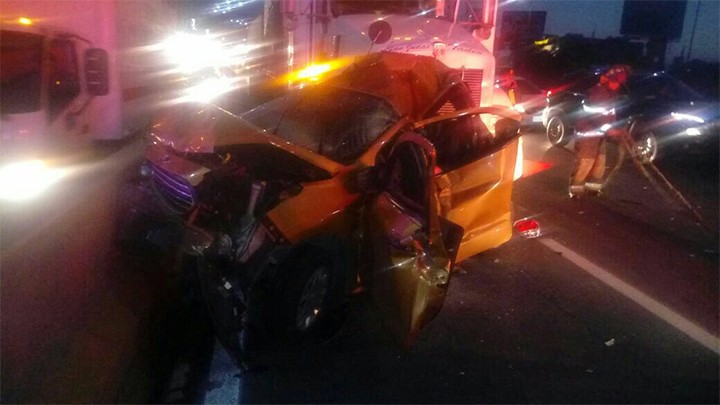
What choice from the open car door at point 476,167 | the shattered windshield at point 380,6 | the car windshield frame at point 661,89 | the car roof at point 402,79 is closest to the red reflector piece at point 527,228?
the open car door at point 476,167

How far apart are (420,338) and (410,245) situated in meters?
0.94

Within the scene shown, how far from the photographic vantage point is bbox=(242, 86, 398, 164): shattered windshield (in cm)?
589

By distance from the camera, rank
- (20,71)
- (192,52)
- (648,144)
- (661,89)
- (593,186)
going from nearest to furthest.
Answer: (20,71) < (593,186) < (648,144) < (661,89) < (192,52)

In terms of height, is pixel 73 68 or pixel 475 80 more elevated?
pixel 73 68

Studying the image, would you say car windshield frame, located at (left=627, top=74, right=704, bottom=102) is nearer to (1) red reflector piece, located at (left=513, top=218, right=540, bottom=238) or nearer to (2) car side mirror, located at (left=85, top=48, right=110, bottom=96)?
(1) red reflector piece, located at (left=513, top=218, right=540, bottom=238)

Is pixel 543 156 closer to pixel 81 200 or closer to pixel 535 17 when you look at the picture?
pixel 81 200

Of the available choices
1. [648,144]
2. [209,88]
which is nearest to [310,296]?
[648,144]

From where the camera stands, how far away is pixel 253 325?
4883mm

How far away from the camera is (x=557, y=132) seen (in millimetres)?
15094

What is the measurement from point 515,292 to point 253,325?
2.58 metres

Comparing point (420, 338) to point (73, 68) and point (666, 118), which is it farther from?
point (666, 118)

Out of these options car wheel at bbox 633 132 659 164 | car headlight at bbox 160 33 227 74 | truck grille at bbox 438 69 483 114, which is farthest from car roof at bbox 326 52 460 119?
car headlight at bbox 160 33 227 74

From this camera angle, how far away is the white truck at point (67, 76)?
854cm

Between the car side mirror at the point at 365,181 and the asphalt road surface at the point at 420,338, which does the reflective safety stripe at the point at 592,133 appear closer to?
Answer: the asphalt road surface at the point at 420,338
